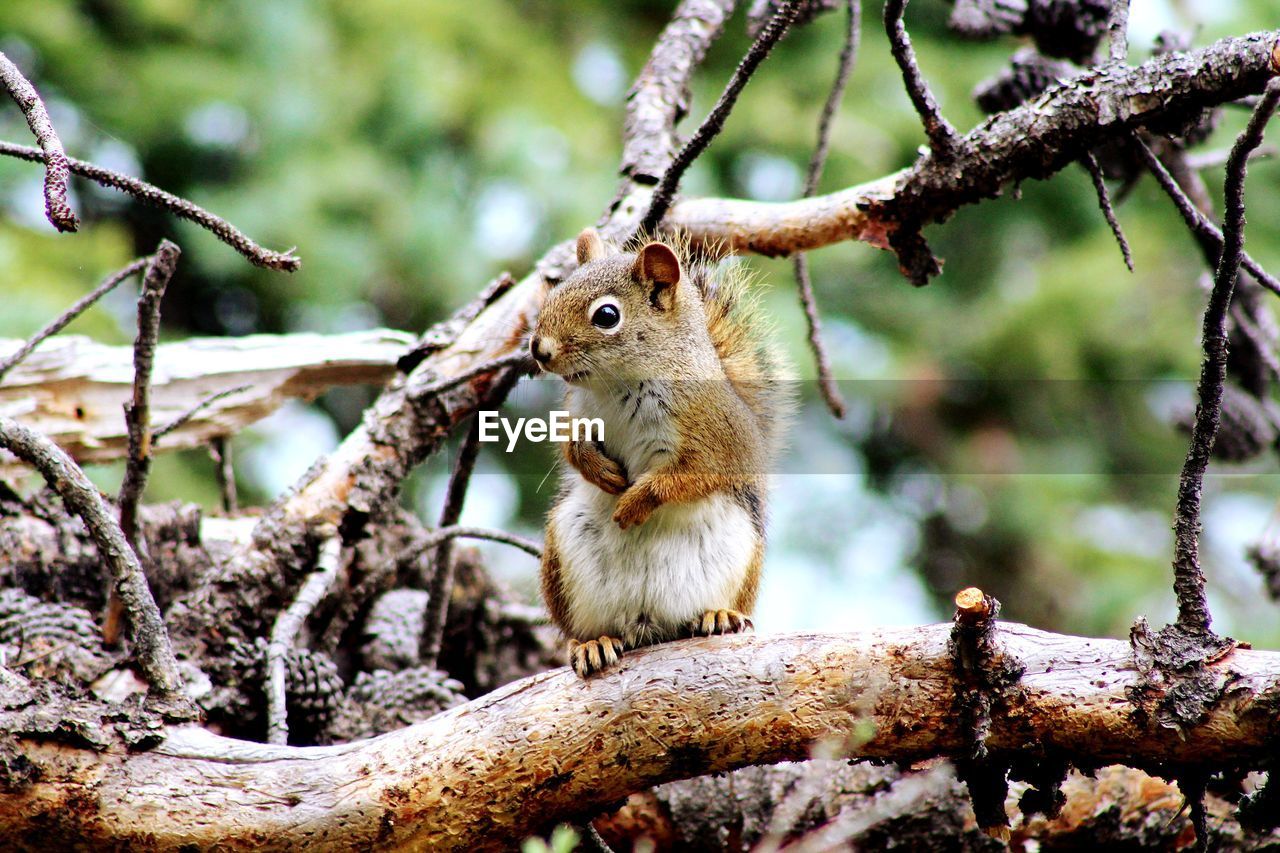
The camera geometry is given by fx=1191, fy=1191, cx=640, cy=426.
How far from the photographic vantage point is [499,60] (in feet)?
17.3

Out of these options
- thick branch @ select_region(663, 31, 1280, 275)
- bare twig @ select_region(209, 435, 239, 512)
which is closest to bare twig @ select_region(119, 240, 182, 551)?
bare twig @ select_region(209, 435, 239, 512)

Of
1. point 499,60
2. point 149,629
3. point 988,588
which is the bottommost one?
point 149,629

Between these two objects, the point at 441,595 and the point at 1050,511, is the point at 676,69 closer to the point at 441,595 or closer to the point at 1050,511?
the point at 441,595

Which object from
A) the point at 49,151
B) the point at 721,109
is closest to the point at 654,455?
the point at 721,109

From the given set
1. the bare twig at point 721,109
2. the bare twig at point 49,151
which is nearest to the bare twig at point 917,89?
the bare twig at point 721,109

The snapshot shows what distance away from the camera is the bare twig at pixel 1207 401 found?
4.69ft

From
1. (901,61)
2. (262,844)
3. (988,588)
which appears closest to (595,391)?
(901,61)

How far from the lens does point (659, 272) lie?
7.52 ft

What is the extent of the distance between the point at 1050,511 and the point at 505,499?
2.36 m

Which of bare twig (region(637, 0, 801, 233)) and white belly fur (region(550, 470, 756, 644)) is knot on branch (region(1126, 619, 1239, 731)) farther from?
bare twig (region(637, 0, 801, 233))

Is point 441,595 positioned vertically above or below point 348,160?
below

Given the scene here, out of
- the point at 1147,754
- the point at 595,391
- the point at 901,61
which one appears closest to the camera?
the point at 1147,754

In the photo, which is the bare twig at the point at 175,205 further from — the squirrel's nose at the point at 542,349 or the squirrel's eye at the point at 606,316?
the squirrel's eye at the point at 606,316

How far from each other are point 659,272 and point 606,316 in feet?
0.45
